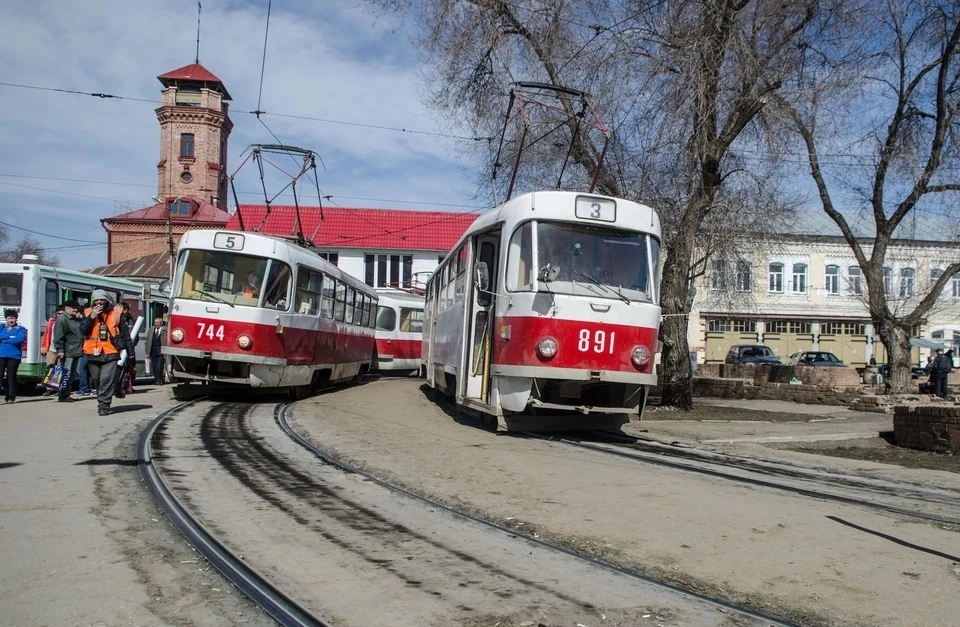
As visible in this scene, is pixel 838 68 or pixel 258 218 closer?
pixel 838 68

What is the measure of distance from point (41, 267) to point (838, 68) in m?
16.9

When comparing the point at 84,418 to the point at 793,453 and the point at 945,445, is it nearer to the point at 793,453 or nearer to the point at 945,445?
the point at 793,453

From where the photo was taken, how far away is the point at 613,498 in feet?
23.4

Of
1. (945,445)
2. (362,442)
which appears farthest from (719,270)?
(362,442)

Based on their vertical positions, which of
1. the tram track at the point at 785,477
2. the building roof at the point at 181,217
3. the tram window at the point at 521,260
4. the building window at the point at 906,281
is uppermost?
the building roof at the point at 181,217

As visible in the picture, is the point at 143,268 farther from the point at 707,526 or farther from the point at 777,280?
the point at 707,526

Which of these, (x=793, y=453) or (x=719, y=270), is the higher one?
(x=719, y=270)

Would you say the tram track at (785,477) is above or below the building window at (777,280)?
below

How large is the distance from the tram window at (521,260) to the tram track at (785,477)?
7.02 feet

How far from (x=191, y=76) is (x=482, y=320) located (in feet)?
219

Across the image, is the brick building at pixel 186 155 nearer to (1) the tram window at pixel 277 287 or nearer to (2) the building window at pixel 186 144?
(2) the building window at pixel 186 144

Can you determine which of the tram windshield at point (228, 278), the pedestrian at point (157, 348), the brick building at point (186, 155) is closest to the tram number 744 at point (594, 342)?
the tram windshield at point (228, 278)

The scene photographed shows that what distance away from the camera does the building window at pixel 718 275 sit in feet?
75.2

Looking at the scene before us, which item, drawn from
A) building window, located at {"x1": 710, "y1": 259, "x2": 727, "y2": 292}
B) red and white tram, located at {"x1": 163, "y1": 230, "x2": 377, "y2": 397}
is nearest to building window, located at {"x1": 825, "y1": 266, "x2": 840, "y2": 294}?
building window, located at {"x1": 710, "y1": 259, "x2": 727, "y2": 292}
